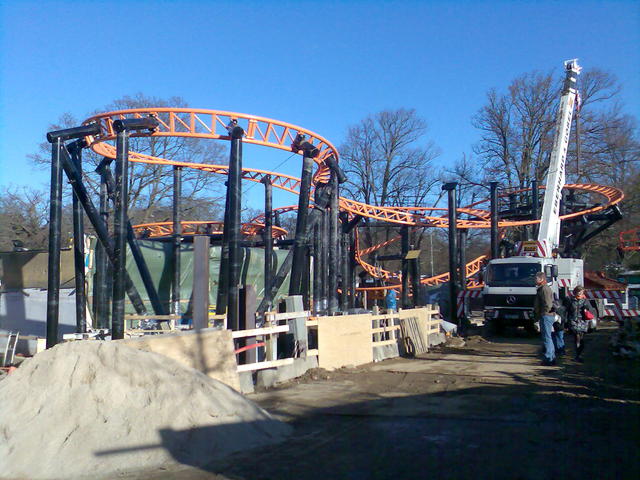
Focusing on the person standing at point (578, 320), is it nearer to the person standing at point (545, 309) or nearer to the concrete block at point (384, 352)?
the person standing at point (545, 309)

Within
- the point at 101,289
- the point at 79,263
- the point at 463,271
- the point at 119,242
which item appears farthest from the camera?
the point at 463,271

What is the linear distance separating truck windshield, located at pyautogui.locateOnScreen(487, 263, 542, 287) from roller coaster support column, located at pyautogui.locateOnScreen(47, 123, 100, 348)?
13367mm

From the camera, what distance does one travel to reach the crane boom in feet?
67.1

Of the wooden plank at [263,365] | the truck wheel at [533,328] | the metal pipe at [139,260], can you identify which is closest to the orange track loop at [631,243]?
the truck wheel at [533,328]

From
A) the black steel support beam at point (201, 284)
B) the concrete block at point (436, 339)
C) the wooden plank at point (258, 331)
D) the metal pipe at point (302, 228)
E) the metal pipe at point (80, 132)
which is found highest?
the metal pipe at point (80, 132)

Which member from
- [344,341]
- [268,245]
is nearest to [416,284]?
[268,245]

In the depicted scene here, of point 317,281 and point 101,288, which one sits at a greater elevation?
point 317,281

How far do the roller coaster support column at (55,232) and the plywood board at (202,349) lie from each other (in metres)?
6.60

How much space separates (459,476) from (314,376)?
5829 millimetres

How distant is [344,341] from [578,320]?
5045mm

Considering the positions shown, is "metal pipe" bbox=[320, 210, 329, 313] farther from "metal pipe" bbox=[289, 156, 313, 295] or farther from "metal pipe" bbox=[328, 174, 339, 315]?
"metal pipe" bbox=[289, 156, 313, 295]

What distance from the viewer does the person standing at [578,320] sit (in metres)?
11.9

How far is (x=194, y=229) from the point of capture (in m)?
29.8

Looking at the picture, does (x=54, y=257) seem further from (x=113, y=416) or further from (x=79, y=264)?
(x=113, y=416)
